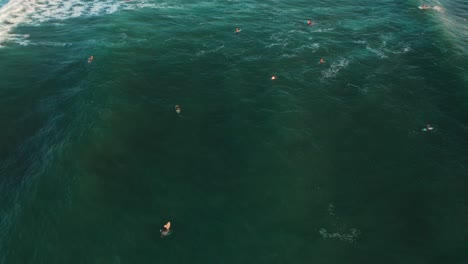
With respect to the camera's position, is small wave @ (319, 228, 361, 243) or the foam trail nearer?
small wave @ (319, 228, 361, 243)

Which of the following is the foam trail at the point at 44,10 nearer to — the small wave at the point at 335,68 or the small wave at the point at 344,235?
the small wave at the point at 335,68

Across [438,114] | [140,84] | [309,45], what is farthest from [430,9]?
[140,84]

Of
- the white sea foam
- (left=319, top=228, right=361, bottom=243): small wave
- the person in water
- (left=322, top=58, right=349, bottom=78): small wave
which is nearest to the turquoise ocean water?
(left=319, top=228, right=361, bottom=243): small wave

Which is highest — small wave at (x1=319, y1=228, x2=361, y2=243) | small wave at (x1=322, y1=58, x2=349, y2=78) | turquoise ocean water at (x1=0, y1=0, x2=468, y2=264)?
small wave at (x1=322, y1=58, x2=349, y2=78)

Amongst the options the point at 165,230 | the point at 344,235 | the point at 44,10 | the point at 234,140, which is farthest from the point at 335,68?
the point at 44,10

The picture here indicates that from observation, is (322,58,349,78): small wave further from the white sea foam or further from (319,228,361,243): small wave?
the white sea foam

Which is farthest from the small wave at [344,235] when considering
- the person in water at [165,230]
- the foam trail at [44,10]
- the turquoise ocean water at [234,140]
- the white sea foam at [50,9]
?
the foam trail at [44,10]

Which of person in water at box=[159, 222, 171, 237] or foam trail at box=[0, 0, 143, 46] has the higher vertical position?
foam trail at box=[0, 0, 143, 46]

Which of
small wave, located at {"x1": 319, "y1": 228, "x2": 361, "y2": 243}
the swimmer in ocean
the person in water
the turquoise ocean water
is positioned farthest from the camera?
the swimmer in ocean

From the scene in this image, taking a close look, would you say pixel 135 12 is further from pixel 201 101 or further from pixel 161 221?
pixel 161 221
